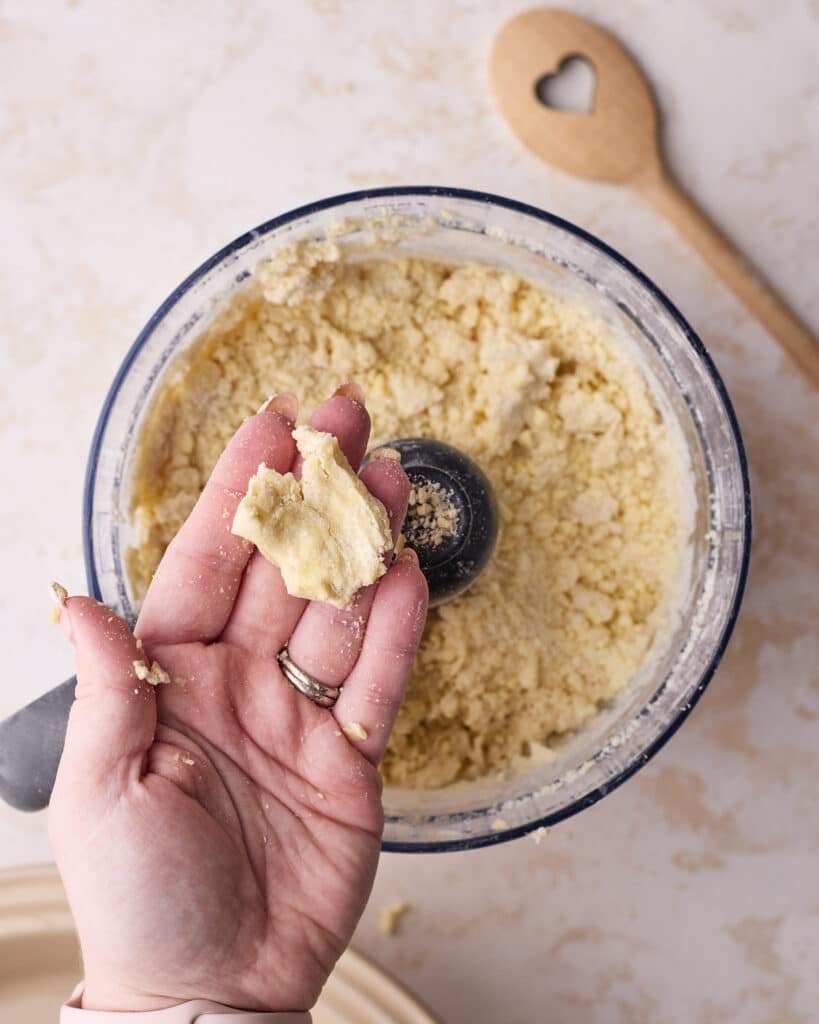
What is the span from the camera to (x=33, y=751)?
94cm

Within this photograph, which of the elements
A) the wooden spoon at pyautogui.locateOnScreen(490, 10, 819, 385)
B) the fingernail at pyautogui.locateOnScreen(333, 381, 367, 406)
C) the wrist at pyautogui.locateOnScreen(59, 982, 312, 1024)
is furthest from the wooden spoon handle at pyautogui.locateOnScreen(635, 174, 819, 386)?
the wrist at pyautogui.locateOnScreen(59, 982, 312, 1024)

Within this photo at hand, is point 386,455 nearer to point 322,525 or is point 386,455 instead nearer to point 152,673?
point 322,525

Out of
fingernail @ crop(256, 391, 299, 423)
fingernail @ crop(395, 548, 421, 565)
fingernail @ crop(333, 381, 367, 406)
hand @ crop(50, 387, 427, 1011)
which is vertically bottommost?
hand @ crop(50, 387, 427, 1011)

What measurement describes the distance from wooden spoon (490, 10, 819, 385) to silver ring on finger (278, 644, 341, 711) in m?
0.69

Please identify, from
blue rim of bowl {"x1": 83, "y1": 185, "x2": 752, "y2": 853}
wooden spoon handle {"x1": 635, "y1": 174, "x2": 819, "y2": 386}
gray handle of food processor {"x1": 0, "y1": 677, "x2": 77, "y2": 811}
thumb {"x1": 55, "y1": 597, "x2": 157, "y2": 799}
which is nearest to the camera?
thumb {"x1": 55, "y1": 597, "x2": 157, "y2": 799}

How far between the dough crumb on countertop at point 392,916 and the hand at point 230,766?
11.3 inches

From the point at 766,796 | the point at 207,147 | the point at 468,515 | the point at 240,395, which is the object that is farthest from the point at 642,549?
the point at 207,147

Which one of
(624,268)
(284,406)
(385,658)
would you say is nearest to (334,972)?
(385,658)

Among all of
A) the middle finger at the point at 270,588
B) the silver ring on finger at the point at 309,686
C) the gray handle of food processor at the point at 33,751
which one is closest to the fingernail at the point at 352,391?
the middle finger at the point at 270,588

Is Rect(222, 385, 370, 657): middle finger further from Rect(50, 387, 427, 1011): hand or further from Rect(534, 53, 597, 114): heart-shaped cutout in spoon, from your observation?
Rect(534, 53, 597, 114): heart-shaped cutout in spoon

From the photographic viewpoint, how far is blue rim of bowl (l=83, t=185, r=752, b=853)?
1.05 m

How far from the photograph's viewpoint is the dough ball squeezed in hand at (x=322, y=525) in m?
0.94

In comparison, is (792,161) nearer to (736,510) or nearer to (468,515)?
(736,510)

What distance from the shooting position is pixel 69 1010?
91 cm
